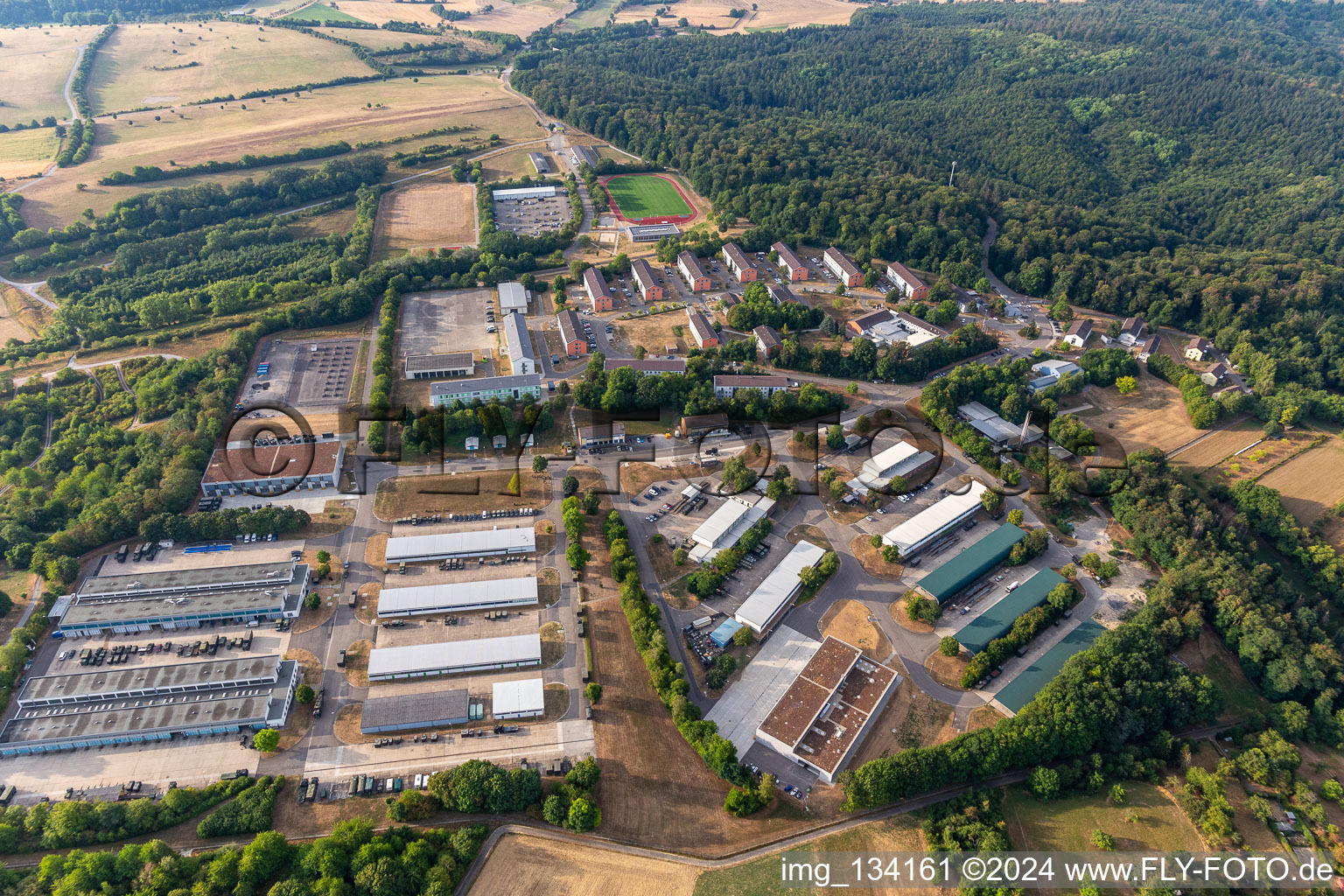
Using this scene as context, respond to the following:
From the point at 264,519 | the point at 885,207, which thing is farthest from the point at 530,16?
the point at 264,519

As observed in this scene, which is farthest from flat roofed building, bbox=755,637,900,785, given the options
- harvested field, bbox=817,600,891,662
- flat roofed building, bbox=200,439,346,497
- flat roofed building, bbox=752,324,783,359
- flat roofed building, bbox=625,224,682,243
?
flat roofed building, bbox=625,224,682,243

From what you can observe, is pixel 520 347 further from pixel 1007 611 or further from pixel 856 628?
pixel 1007 611

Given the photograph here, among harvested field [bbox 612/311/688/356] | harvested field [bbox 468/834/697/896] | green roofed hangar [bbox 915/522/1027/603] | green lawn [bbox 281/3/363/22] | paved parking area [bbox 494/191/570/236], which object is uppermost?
green lawn [bbox 281/3/363/22]

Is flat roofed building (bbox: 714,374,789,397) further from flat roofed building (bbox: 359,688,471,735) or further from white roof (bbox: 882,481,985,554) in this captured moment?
flat roofed building (bbox: 359,688,471,735)

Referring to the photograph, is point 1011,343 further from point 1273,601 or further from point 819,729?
point 819,729

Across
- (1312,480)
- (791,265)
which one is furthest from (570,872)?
(791,265)
